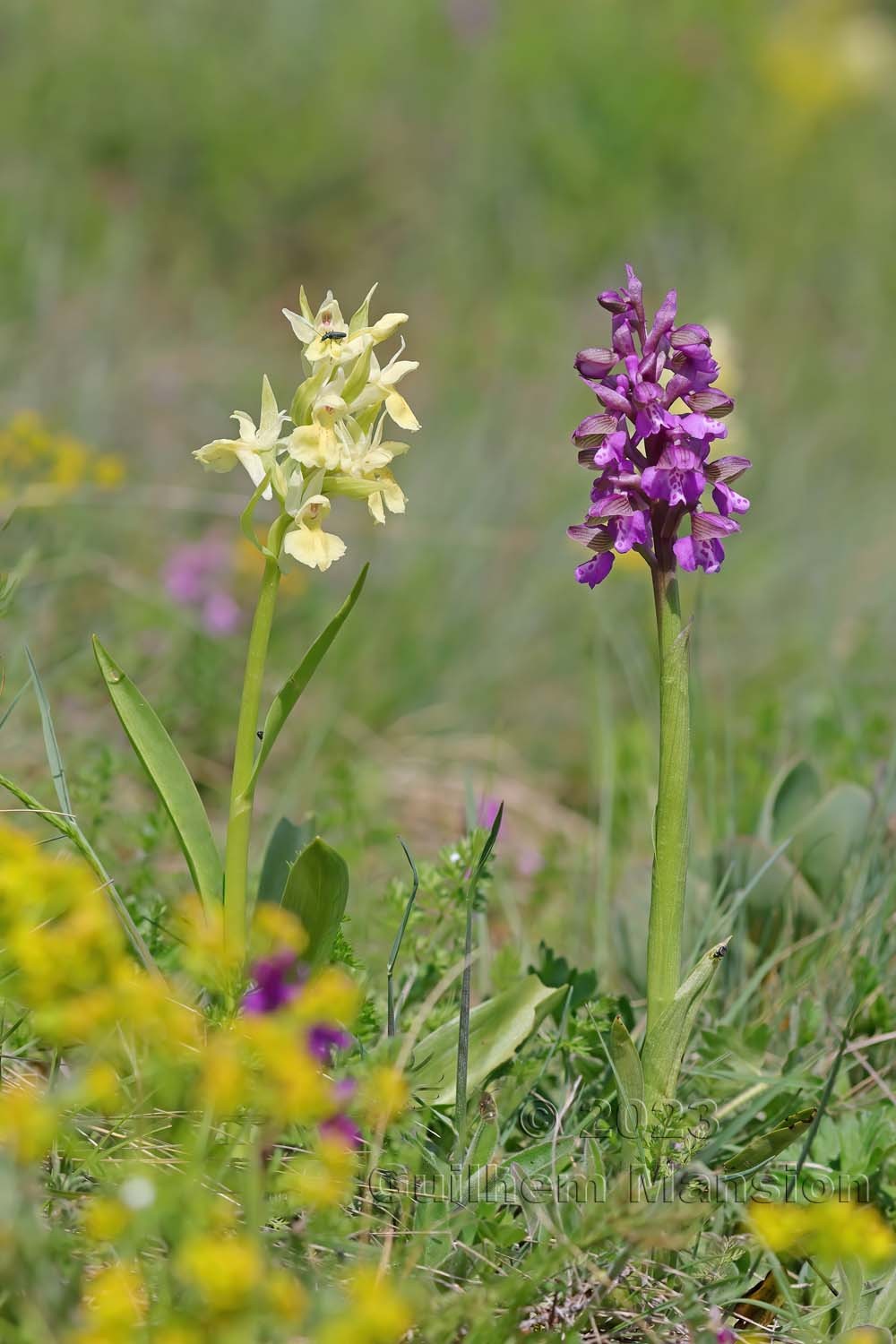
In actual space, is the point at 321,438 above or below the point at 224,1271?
above

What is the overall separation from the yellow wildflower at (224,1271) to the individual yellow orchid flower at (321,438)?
0.86 m

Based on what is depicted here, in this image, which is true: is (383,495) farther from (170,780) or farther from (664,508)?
(170,780)

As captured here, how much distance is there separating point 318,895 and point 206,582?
2.36 metres

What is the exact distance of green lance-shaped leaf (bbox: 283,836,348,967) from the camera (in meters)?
1.43

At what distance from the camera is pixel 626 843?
2.83 m

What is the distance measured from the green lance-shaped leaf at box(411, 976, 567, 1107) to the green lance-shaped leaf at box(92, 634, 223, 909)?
0.33 m

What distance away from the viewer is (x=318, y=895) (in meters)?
1.47

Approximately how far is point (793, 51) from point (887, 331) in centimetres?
321

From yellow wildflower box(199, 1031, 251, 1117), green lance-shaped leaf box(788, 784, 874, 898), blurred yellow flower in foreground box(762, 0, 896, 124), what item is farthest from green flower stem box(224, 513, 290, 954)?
blurred yellow flower in foreground box(762, 0, 896, 124)

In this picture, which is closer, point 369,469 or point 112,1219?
point 112,1219

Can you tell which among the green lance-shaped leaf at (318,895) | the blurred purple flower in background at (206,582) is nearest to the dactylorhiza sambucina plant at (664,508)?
the green lance-shaped leaf at (318,895)

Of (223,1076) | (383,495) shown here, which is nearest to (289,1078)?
(223,1076)

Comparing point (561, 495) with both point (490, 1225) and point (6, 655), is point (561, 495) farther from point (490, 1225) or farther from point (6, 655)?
point (490, 1225)

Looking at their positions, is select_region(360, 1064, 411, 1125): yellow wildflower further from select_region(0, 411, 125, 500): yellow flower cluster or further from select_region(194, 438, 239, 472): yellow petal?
select_region(0, 411, 125, 500): yellow flower cluster
